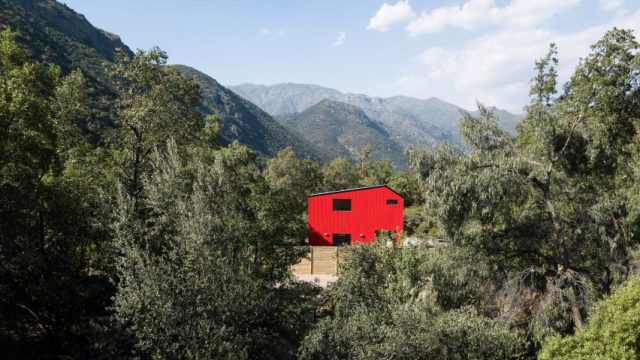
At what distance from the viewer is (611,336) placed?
10.2 meters

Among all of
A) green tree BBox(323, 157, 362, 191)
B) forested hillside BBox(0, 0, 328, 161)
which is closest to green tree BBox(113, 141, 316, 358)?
forested hillside BBox(0, 0, 328, 161)

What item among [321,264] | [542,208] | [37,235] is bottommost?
[321,264]

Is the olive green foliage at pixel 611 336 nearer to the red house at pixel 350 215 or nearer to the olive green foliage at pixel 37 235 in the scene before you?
the olive green foliage at pixel 37 235

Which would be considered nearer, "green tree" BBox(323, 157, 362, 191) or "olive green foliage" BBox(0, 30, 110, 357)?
"olive green foliage" BBox(0, 30, 110, 357)

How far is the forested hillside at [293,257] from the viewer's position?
37.7ft

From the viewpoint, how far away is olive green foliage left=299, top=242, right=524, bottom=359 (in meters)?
12.2

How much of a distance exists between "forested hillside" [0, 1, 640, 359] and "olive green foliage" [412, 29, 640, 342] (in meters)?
0.06

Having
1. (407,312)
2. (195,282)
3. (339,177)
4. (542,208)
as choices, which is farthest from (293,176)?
(195,282)

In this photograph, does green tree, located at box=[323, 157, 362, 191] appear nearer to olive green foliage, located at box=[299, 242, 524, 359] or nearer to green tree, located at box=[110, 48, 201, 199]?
green tree, located at box=[110, 48, 201, 199]

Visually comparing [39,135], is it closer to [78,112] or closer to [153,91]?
[153,91]

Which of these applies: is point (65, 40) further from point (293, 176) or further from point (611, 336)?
point (611, 336)

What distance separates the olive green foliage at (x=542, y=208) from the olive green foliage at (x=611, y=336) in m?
2.41

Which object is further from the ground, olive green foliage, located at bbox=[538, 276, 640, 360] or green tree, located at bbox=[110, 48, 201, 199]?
green tree, located at bbox=[110, 48, 201, 199]

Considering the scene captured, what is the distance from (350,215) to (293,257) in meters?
19.8
